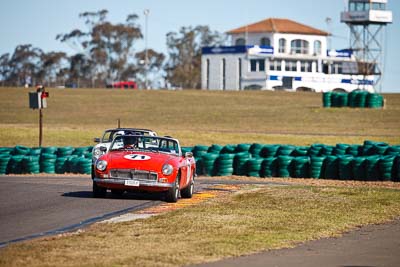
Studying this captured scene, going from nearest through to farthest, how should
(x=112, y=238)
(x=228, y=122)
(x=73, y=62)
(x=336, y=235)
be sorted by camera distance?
(x=112, y=238), (x=336, y=235), (x=228, y=122), (x=73, y=62)

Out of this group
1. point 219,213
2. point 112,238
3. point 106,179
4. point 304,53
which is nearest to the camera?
point 112,238

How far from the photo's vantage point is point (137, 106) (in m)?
77.5

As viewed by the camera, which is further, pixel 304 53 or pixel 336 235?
pixel 304 53

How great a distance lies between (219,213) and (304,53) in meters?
101

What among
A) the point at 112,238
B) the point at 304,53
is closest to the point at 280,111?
the point at 304,53

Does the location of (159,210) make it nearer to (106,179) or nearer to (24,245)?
(106,179)

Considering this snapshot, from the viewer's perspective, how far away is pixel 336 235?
15.0m

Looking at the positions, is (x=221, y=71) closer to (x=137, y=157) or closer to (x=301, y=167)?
(x=301, y=167)

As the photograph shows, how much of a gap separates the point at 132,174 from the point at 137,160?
37cm

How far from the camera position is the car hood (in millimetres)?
19250

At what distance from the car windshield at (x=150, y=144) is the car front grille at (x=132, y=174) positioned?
51.8 inches

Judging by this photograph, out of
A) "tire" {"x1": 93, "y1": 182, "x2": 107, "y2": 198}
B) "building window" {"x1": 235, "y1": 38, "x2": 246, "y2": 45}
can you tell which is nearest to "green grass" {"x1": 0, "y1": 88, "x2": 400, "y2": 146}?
"building window" {"x1": 235, "y1": 38, "x2": 246, "y2": 45}

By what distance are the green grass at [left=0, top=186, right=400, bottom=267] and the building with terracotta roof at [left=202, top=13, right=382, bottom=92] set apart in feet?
297

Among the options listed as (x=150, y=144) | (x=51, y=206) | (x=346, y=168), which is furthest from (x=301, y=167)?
(x=51, y=206)
